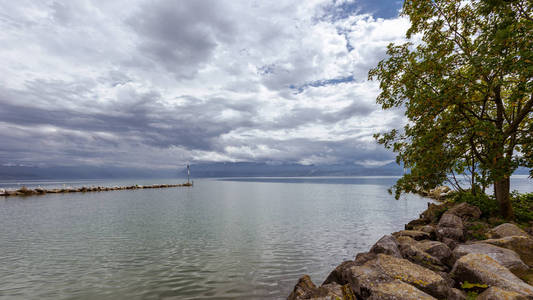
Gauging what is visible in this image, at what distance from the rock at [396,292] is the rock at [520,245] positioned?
756 cm

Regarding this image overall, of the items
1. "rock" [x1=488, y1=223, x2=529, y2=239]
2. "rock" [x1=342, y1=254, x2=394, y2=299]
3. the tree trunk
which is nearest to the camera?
"rock" [x1=342, y1=254, x2=394, y2=299]

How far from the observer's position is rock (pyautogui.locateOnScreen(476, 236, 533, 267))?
10.8m

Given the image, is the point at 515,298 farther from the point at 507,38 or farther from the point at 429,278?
the point at 507,38

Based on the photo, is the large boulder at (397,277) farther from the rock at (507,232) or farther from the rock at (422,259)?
the rock at (507,232)

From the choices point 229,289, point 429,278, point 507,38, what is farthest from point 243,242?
point 507,38

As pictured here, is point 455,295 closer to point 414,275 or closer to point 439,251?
point 414,275

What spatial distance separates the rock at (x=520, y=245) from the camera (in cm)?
1077

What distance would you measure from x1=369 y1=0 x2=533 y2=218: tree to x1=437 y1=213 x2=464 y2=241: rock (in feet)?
10.3

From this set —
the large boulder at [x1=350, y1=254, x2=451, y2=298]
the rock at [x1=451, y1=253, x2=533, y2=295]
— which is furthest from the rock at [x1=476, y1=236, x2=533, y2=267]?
the large boulder at [x1=350, y1=254, x2=451, y2=298]

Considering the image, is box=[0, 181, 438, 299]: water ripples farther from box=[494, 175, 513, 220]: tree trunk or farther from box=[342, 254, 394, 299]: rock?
box=[494, 175, 513, 220]: tree trunk

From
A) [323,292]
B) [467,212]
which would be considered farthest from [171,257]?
[467,212]

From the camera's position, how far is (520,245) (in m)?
11.4

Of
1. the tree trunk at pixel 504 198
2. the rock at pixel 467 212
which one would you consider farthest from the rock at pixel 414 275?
the tree trunk at pixel 504 198

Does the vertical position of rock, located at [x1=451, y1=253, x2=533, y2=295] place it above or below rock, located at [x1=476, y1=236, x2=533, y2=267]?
above
